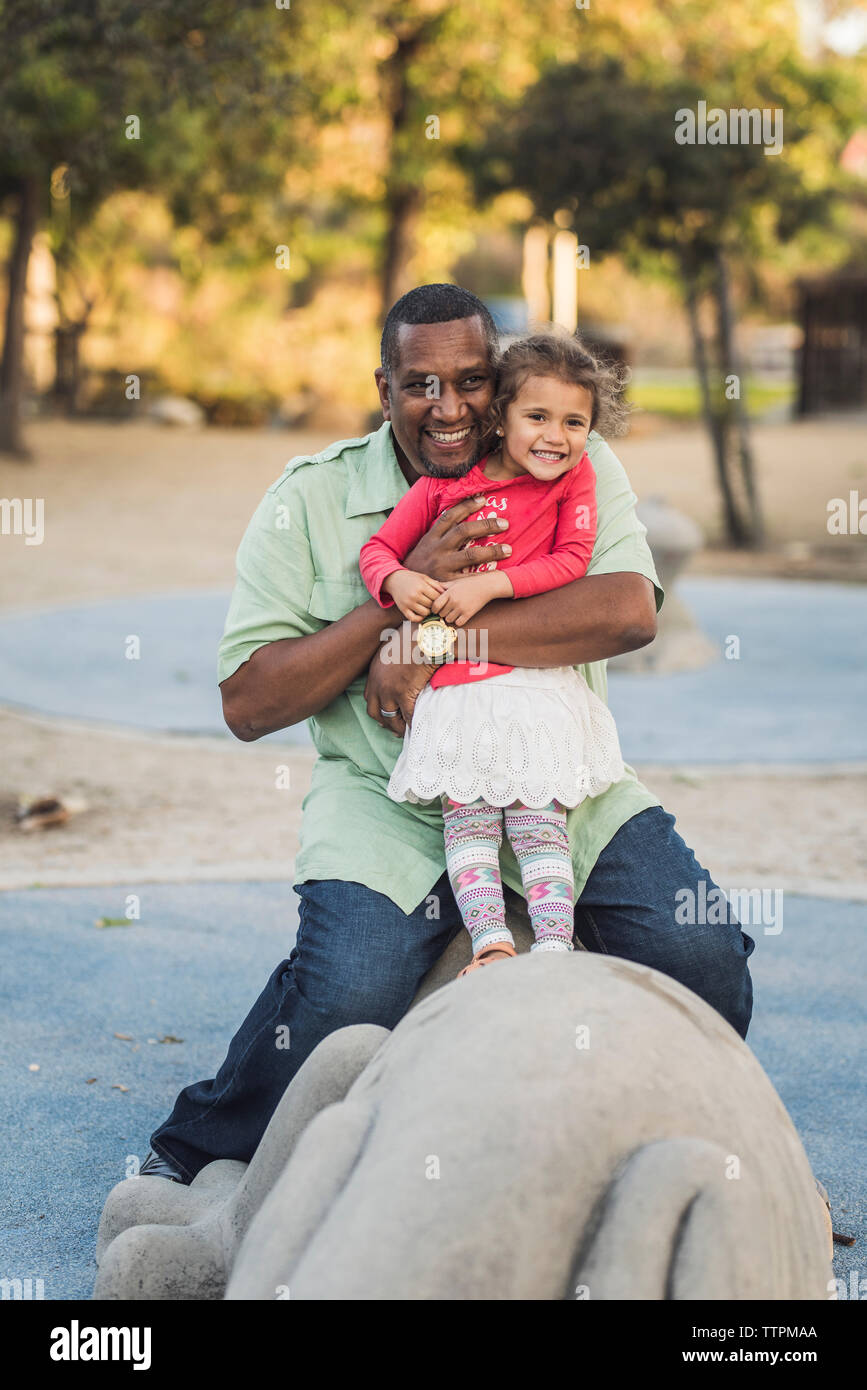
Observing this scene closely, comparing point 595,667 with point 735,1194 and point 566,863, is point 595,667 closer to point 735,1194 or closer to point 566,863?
point 566,863

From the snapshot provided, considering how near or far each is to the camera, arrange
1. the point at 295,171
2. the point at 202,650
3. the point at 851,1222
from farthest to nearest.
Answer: the point at 295,171 < the point at 202,650 < the point at 851,1222

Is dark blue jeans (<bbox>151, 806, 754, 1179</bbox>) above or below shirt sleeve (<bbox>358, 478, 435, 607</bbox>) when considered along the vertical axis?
below

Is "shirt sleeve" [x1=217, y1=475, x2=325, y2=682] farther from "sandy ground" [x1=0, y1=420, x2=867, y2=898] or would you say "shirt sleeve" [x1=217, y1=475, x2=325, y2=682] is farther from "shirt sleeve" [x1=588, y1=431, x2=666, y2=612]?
"sandy ground" [x1=0, y1=420, x2=867, y2=898]

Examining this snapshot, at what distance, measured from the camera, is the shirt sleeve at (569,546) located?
3238 mm

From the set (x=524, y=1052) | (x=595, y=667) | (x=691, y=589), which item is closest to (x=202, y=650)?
(x=691, y=589)

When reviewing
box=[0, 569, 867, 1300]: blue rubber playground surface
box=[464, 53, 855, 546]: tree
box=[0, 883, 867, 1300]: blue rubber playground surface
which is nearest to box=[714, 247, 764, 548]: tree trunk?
box=[464, 53, 855, 546]: tree

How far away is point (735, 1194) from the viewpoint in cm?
211

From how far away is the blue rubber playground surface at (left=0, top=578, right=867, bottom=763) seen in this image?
840 centimetres

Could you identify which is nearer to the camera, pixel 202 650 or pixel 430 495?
pixel 430 495

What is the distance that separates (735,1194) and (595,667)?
163cm

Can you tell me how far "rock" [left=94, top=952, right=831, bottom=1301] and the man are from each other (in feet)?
1.89

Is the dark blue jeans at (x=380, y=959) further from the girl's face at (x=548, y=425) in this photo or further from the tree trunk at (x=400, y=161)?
the tree trunk at (x=400, y=161)

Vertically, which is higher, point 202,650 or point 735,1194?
point 202,650

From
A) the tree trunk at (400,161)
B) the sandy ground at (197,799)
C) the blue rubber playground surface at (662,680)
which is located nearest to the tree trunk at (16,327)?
the tree trunk at (400,161)
